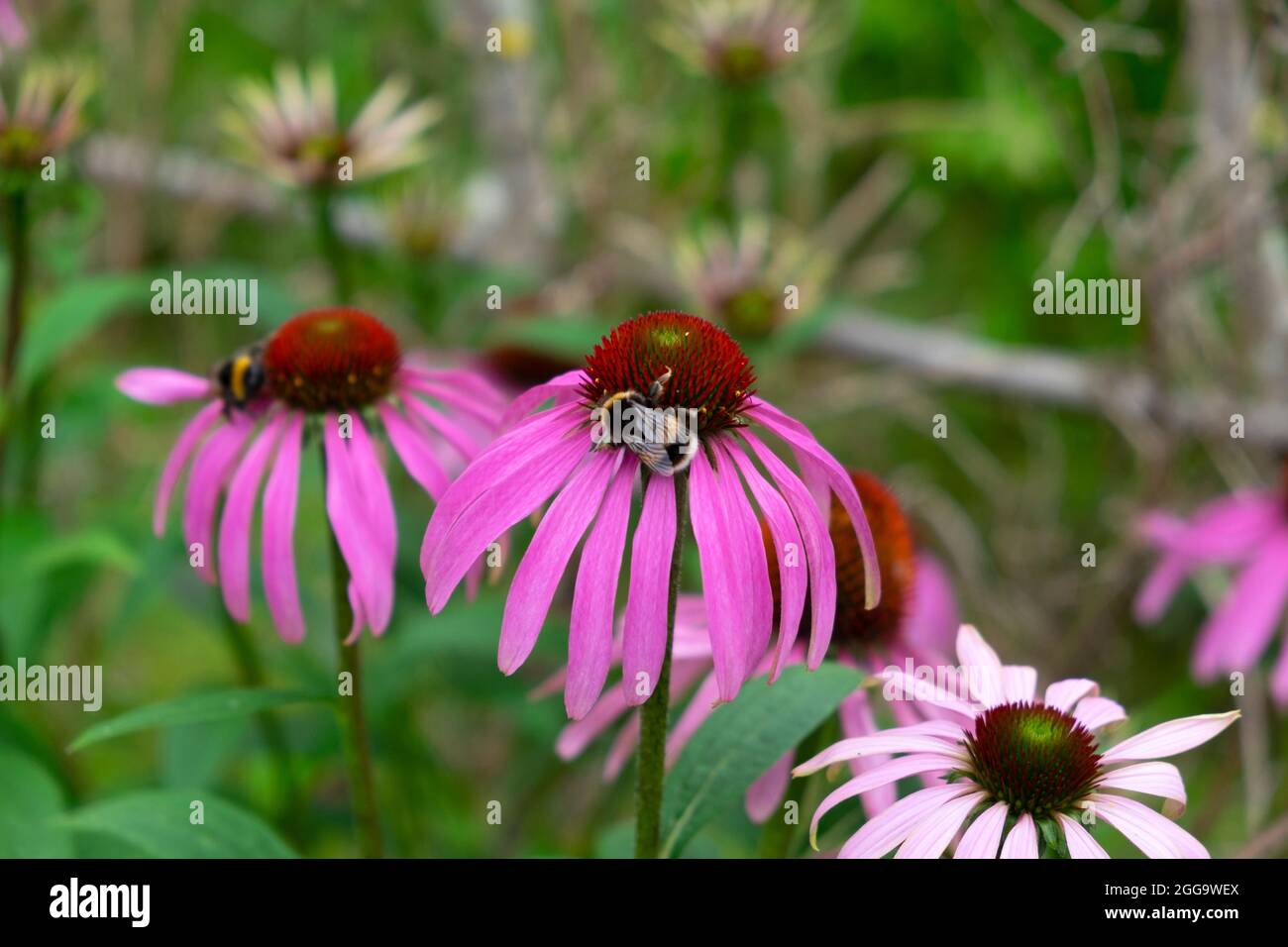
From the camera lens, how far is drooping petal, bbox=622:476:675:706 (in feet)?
1.82

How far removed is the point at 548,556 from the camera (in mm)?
591

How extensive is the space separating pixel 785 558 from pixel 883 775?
0.37ft

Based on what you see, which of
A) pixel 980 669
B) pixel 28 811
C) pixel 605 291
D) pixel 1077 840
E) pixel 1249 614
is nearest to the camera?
pixel 1077 840

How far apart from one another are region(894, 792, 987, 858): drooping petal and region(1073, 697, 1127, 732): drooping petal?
0.24 ft

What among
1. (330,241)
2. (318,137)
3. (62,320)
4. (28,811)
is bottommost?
(28,811)

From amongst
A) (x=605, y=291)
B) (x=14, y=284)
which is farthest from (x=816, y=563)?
(x=605, y=291)

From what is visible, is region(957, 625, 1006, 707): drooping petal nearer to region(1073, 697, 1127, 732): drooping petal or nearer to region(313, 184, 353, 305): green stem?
region(1073, 697, 1127, 732): drooping petal

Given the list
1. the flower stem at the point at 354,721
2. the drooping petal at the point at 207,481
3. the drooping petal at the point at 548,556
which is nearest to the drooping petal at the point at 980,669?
the drooping petal at the point at 548,556

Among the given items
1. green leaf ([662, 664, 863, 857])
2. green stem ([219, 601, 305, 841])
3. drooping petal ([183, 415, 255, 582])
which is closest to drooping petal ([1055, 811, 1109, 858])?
green leaf ([662, 664, 863, 857])

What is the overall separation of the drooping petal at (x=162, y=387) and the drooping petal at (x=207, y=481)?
1.6 inches

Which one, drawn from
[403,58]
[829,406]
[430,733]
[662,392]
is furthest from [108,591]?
[662,392]

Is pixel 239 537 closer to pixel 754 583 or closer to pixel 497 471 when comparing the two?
pixel 497 471
